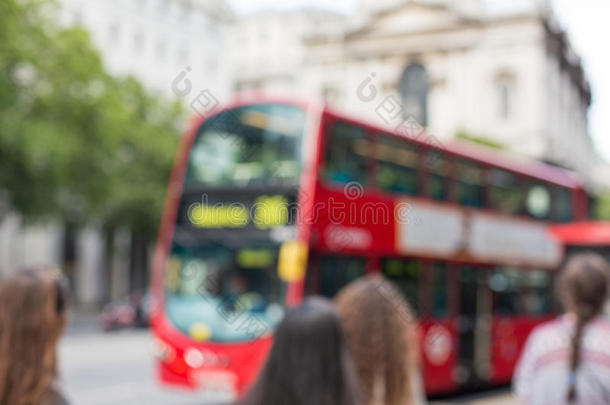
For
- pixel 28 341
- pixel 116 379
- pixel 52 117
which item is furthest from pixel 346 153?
pixel 52 117

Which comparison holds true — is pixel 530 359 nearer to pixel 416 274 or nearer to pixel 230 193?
pixel 230 193

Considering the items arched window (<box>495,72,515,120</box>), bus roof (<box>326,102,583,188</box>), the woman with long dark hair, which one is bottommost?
the woman with long dark hair

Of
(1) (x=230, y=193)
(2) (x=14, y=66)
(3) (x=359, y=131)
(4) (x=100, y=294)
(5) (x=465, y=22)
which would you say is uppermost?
(5) (x=465, y=22)

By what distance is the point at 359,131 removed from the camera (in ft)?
37.7

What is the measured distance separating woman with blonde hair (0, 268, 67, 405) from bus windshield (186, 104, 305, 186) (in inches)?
294

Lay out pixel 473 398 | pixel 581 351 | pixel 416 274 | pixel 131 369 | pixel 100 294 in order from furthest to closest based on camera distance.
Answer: pixel 100 294 < pixel 131 369 < pixel 473 398 < pixel 416 274 < pixel 581 351

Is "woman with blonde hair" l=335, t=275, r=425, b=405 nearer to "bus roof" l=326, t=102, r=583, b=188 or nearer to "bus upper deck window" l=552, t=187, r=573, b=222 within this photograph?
"bus roof" l=326, t=102, r=583, b=188

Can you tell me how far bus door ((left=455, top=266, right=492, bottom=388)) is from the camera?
13406 millimetres

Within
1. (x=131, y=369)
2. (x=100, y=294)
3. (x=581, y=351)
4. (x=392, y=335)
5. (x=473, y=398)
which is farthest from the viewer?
(x=100, y=294)

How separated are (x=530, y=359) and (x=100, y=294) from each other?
1624 inches

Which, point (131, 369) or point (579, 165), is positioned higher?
point (579, 165)

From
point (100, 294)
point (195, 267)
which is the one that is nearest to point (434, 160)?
point (195, 267)

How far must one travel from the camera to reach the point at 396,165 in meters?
12.0

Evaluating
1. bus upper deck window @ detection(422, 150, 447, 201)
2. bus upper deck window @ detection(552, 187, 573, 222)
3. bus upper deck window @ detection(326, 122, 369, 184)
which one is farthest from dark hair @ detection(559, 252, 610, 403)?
bus upper deck window @ detection(552, 187, 573, 222)
